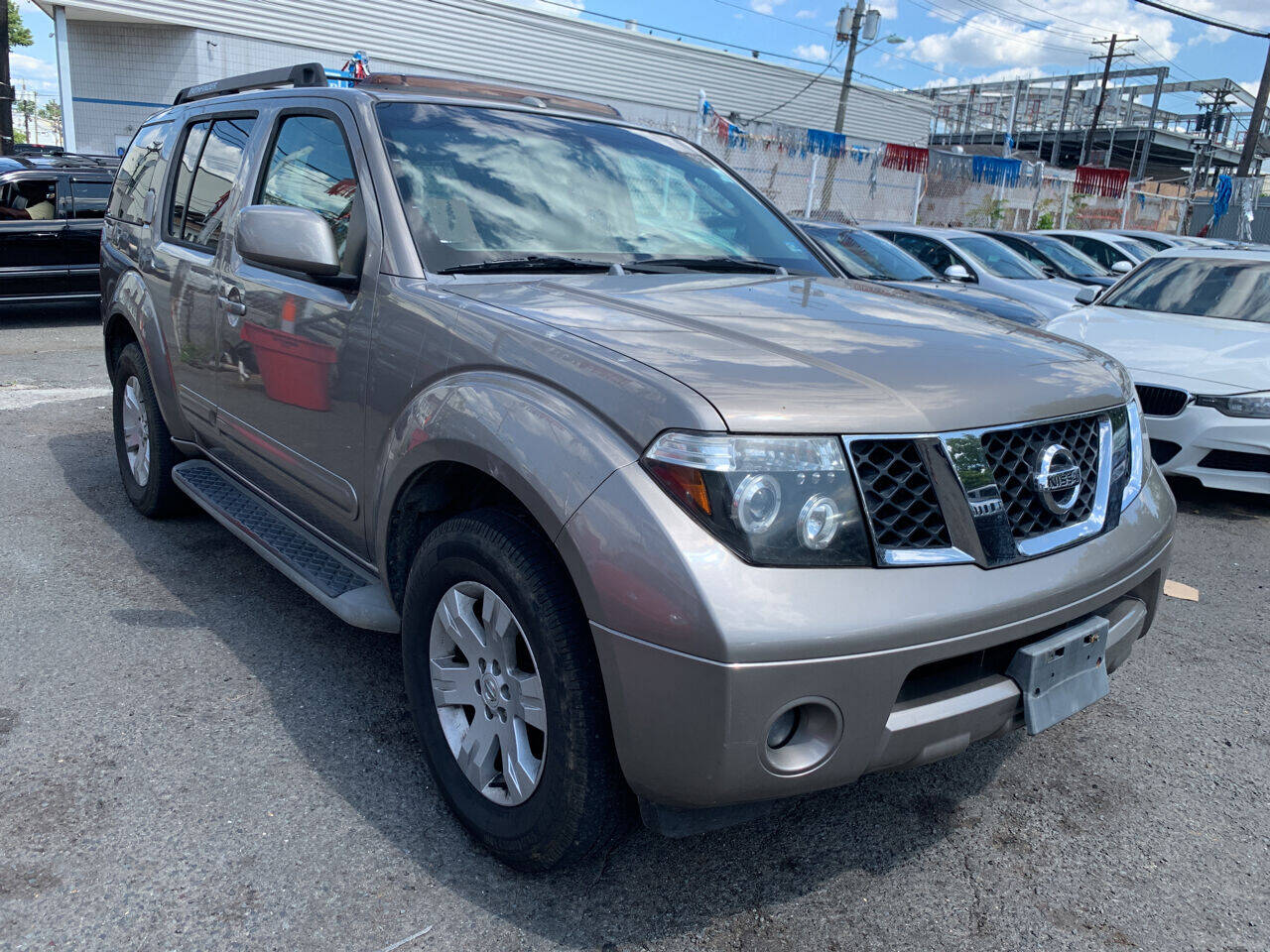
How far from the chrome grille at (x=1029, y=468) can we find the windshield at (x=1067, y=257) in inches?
465

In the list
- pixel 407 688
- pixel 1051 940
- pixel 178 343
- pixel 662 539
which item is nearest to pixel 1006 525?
pixel 662 539

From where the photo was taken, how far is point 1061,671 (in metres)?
2.17

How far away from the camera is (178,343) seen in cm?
392

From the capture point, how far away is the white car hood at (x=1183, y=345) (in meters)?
5.66

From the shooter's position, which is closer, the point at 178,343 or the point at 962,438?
the point at 962,438

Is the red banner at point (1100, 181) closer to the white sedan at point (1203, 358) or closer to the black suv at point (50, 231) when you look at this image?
the white sedan at point (1203, 358)

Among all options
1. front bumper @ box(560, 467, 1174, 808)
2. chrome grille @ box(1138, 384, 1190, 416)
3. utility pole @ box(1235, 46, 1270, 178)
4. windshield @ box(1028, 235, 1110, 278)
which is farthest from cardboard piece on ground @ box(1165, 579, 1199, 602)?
utility pole @ box(1235, 46, 1270, 178)

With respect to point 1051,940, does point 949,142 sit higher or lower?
higher

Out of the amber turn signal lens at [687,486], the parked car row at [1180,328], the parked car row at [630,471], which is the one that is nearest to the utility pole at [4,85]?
the parked car row at [1180,328]

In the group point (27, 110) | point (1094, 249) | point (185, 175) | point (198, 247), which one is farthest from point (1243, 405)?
point (27, 110)

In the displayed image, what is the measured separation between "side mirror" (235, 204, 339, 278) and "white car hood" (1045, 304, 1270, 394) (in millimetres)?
4808

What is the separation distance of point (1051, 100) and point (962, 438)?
56.8 meters

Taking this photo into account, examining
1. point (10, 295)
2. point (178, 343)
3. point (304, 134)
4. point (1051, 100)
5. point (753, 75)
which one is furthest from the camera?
point (1051, 100)

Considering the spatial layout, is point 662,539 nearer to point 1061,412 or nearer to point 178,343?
A: point 1061,412
